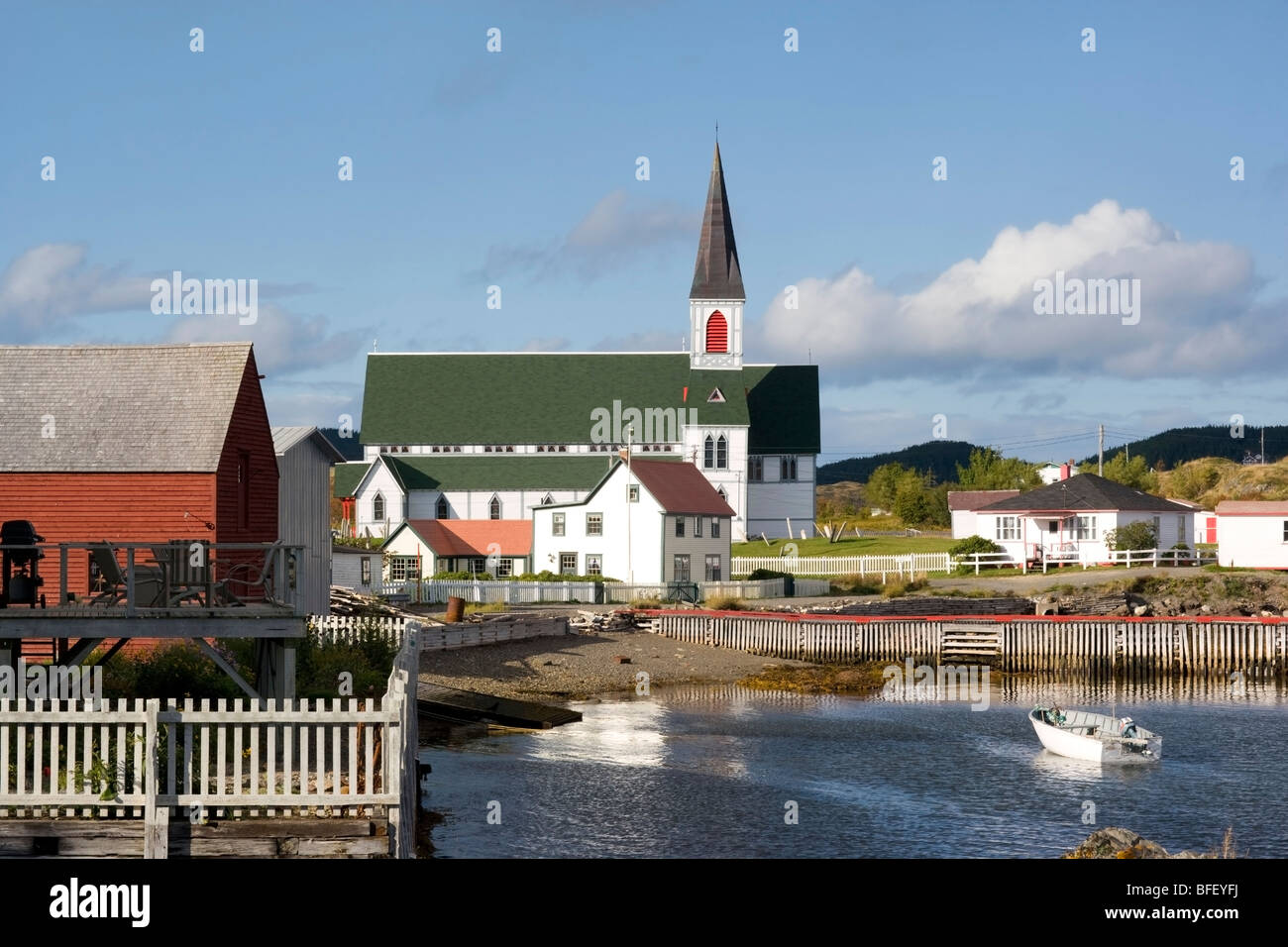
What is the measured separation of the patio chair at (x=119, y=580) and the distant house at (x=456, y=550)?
167 feet

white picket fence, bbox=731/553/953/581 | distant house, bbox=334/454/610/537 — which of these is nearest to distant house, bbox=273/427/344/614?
white picket fence, bbox=731/553/953/581

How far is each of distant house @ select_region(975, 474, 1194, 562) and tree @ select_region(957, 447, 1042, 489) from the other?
3416 cm

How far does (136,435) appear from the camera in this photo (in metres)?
35.8

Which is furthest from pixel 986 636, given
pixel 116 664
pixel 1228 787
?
pixel 116 664

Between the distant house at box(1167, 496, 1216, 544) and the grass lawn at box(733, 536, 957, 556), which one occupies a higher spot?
the distant house at box(1167, 496, 1216, 544)

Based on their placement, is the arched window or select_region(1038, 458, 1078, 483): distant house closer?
select_region(1038, 458, 1078, 483): distant house

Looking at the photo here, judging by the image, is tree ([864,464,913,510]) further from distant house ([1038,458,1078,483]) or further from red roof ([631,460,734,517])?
red roof ([631,460,734,517])

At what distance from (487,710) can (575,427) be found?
2725 inches

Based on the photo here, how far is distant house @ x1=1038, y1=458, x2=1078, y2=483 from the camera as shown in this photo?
81.2m

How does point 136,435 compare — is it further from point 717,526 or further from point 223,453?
point 717,526

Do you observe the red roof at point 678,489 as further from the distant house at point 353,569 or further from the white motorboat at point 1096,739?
the white motorboat at point 1096,739

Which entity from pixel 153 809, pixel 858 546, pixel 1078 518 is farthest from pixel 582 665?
pixel 858 546

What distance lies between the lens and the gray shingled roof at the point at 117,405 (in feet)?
116
